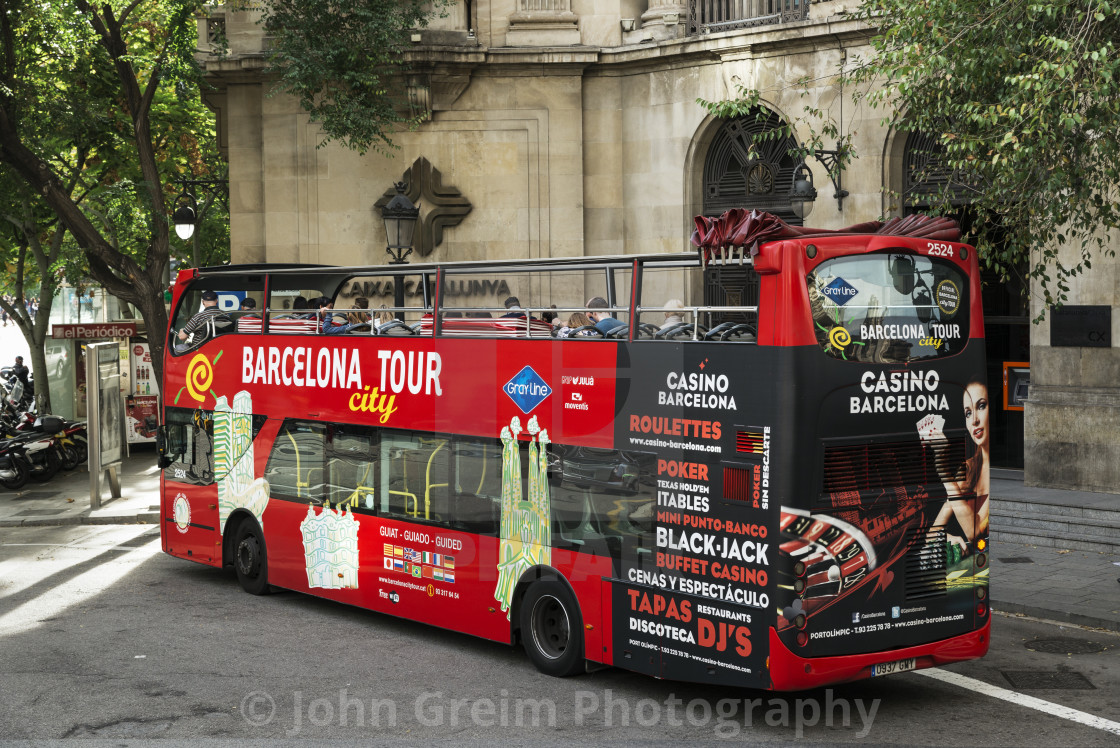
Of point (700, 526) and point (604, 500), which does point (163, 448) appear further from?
point (700, 526)

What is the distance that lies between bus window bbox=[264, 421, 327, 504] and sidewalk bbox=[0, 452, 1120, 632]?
664cm

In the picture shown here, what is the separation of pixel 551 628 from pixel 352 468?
2884 mm

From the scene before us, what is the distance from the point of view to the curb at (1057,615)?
1040 centimetres

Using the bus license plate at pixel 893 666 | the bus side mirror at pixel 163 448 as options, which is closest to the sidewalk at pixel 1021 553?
the bus license plate at pixel 893 666

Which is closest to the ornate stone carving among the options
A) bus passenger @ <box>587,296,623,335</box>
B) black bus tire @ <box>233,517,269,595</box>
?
black bus tire @ <box>233,517,269,595</box>

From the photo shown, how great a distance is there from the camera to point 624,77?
65.4ft

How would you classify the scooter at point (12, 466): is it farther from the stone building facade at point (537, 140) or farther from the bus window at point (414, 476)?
the bus window at point (414, 476)

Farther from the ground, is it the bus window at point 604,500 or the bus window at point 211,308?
the bus window at point 211,308

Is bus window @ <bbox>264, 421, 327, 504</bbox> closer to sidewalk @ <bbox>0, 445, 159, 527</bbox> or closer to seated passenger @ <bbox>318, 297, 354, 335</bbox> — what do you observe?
seated passenger @ <bbox>318, 297, 354, 335</bbox>

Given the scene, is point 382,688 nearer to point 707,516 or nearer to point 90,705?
point 90,705

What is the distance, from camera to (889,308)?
7688mm

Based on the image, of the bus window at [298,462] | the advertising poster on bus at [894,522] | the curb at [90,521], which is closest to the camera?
the advertising poster on bus at [894,522]

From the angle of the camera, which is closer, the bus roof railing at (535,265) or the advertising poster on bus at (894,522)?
the advertising poster on bus at (894,522)

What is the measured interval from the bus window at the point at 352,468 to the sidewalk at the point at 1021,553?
6049mm
